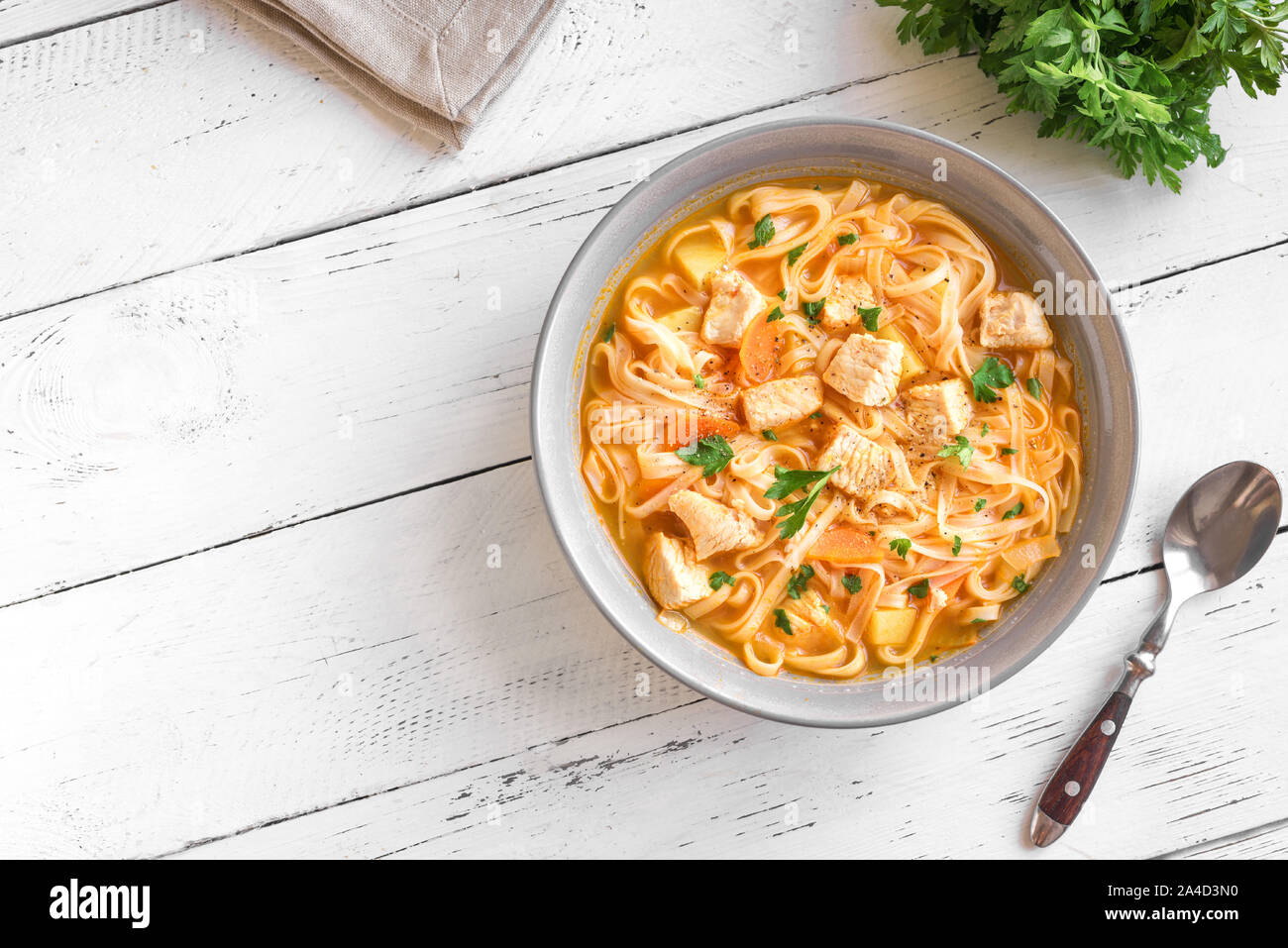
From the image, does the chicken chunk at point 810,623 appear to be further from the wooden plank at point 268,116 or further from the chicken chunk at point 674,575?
the wooden plank at point 268,116

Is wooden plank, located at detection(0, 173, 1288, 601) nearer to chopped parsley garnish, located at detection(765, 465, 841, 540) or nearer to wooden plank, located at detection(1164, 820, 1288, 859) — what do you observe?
chopped parsley garnish, located at detection(765, 465, 841, 540)

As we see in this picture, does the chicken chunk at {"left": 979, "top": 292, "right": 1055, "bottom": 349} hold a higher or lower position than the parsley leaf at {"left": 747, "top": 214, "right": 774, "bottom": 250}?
lower

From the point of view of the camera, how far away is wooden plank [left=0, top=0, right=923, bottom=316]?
11.2 ft

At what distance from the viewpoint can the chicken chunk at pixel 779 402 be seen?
118 inches

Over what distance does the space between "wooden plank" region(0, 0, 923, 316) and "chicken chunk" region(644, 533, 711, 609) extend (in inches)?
60.8

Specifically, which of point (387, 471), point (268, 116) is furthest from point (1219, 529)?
point (268, 116)

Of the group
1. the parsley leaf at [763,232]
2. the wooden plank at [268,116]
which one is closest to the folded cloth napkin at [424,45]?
the wooden plank at [268,116]

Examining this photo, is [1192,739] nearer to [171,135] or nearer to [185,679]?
[185,679]

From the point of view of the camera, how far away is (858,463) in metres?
2.99

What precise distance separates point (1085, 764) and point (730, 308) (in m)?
2.16

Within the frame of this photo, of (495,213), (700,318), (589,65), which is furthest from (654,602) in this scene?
(589,65)

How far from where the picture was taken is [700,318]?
3.10 meters

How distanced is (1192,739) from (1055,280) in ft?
6.24

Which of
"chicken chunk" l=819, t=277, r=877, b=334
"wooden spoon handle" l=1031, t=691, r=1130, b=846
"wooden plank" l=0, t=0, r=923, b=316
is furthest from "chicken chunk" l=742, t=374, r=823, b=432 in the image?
Answer: "wooden spoon handle" l=1031, t=691, r=1130, b=846
